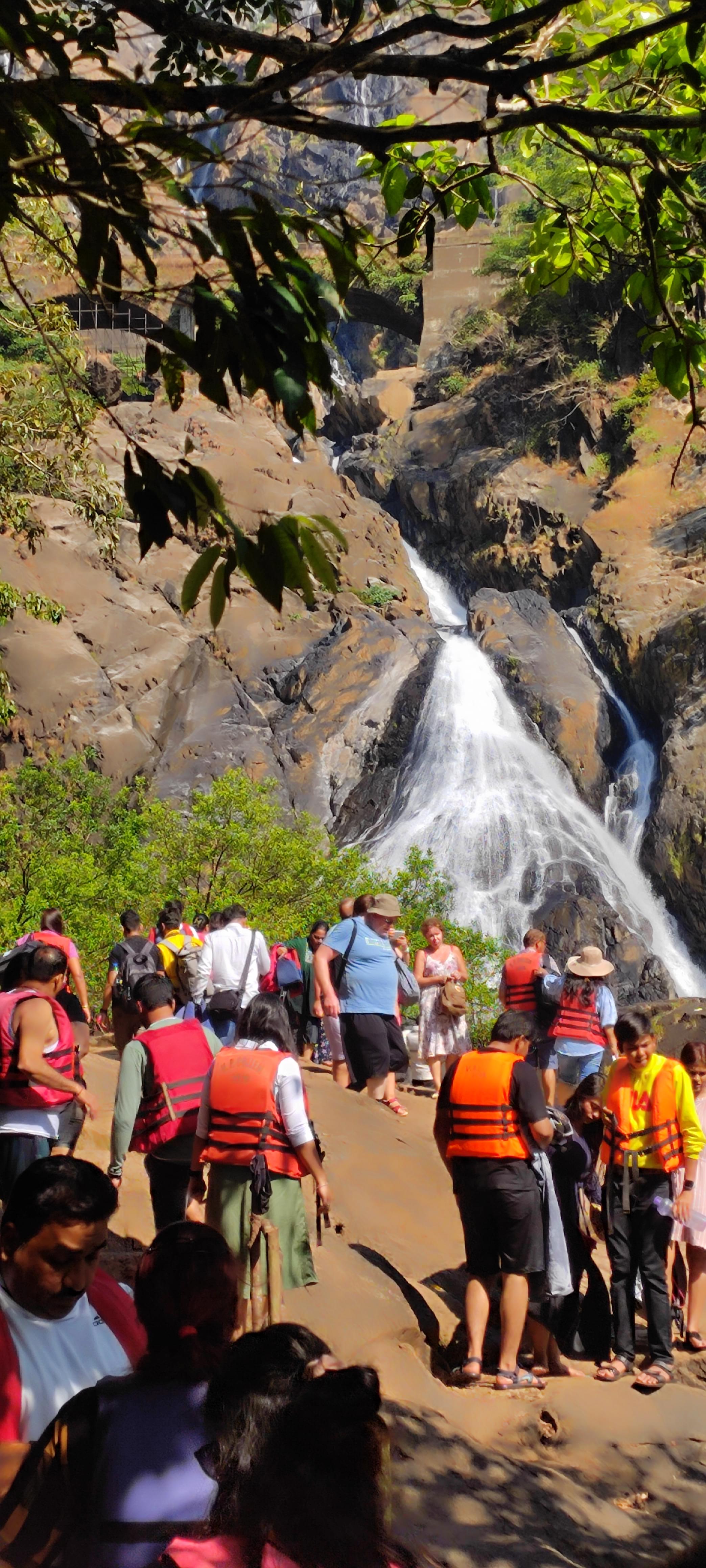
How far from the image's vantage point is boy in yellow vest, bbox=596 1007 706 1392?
5.95 metres

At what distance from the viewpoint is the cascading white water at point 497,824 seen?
24.6 m

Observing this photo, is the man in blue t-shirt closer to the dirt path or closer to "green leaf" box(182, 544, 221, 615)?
the dirt path

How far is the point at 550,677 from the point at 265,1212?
2557 centimetres

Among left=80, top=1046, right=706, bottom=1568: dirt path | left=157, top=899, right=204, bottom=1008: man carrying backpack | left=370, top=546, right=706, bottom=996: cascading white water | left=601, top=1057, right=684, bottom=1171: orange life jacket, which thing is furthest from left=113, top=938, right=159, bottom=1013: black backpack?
left=370, top=546, right=706, bottom=996: cascading white water

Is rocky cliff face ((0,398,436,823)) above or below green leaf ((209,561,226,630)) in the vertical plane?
below

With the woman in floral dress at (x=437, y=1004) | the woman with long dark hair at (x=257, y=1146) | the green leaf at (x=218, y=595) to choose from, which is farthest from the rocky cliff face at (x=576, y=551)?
the green leaf at (x=218, y=595)

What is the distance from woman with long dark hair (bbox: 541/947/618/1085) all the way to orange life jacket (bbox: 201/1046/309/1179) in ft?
14.4

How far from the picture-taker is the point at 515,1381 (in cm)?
559

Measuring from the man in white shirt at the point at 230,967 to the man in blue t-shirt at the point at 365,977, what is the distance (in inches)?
18.5

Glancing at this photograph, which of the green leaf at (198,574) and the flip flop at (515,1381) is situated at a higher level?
the green leaf at (198,574)

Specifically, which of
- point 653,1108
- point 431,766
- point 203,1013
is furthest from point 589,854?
point 653,1108

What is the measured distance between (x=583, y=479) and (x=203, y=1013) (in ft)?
99.8

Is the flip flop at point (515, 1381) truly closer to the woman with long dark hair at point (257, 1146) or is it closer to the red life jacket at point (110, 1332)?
the woman with long dark hair at point (257, 1146)

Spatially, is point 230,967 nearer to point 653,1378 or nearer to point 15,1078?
point 15,1078
